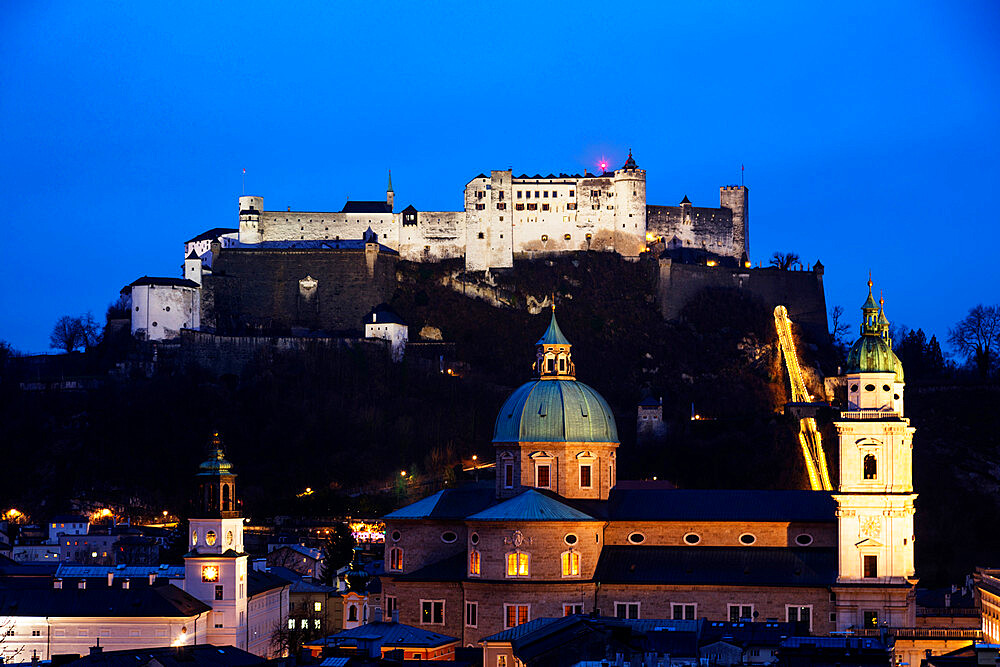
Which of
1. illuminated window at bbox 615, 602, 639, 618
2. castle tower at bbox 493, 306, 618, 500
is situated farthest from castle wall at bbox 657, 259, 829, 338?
illuminated window at bbox 615, 602, 639, 618

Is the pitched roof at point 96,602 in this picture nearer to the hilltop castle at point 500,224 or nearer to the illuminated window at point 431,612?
the illuminated window at point 431,612

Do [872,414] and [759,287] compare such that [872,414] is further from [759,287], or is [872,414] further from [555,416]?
[759,287]

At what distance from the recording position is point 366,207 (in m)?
119

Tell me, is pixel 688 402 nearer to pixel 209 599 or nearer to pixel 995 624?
pixel 209 599

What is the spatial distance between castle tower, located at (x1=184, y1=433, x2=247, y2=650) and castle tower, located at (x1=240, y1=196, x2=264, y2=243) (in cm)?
4558

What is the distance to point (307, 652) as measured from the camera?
56.4 m

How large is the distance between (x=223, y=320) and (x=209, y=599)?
42.7 m

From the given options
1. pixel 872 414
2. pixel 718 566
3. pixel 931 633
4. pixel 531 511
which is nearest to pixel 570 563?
pixel 531 511

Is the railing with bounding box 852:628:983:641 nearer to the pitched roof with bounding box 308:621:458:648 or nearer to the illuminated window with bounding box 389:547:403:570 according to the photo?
the pitched roof with bounding box 308:621:458:648

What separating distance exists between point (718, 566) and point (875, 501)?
16.7ft

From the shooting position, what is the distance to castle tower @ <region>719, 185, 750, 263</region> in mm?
120250

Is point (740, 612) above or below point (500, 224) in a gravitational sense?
below

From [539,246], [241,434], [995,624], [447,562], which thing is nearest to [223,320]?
[241,434]

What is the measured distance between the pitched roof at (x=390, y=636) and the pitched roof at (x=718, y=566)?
598cm
